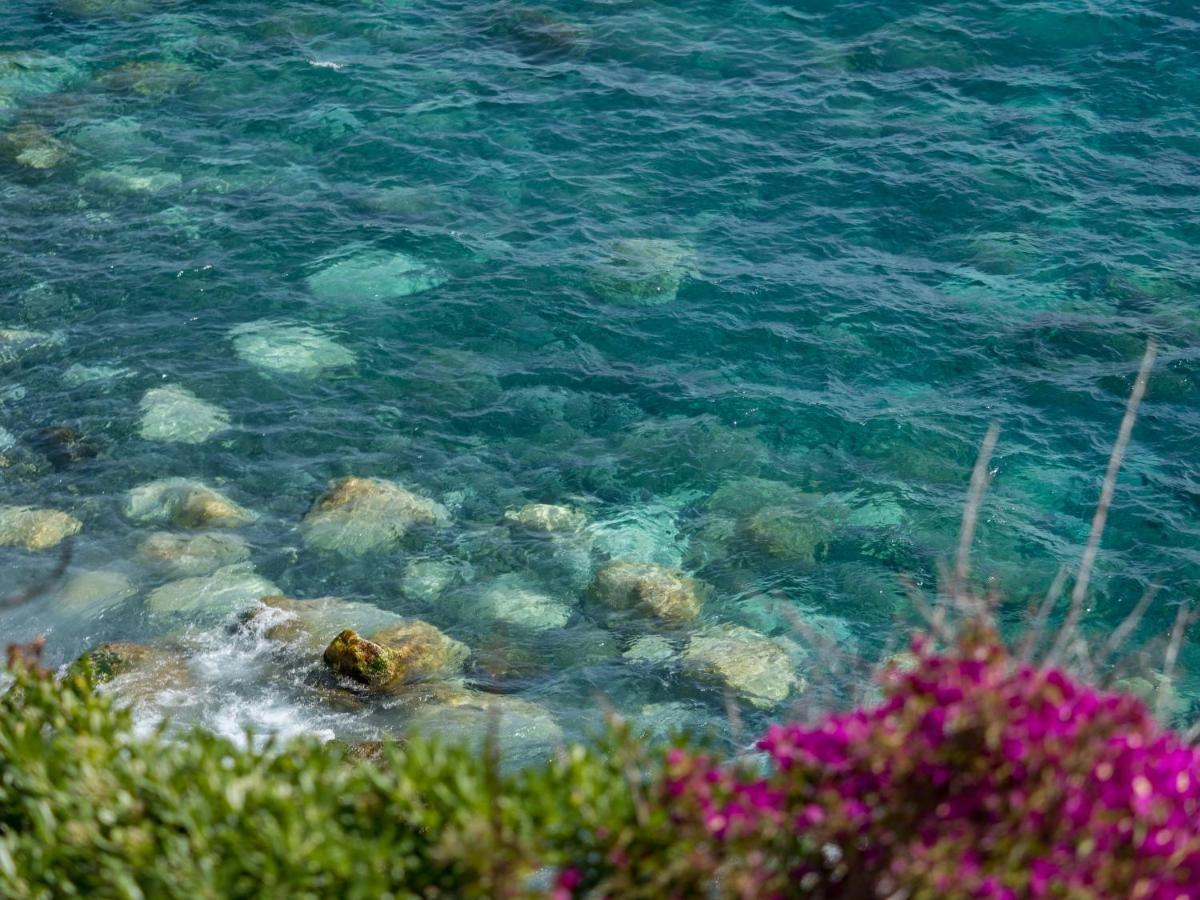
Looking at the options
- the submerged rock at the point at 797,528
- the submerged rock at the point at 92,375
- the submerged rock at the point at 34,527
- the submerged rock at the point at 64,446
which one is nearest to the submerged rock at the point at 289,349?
the submerged rock at the point at 92,375

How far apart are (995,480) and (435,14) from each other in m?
21.4

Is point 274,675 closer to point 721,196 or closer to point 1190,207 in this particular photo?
point 721,196

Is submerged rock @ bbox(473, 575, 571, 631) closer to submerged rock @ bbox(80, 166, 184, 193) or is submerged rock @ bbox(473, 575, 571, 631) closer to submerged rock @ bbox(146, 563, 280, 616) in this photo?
submerged rock @ bbox(146, 563, 280, 616)

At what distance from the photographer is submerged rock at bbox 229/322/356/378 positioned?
23.1 m

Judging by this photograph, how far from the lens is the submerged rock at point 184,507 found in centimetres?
1947

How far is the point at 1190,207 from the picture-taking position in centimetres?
2705

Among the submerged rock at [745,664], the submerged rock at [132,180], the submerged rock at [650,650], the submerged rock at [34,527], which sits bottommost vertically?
the submerged rock at [650,650]

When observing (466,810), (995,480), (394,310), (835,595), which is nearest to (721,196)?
(394,310)

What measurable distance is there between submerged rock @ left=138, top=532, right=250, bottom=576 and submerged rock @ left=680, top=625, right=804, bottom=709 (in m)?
6.86

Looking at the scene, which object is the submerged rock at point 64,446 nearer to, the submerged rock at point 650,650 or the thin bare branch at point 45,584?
the thin bare branch at point 45,584

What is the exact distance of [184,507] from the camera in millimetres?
19672

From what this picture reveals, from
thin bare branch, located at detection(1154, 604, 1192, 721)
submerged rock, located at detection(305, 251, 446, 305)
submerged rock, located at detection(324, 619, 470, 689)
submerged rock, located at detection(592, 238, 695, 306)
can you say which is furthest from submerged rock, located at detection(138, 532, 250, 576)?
thin bare branch, located at detection(1154, 604, 1192, 721)

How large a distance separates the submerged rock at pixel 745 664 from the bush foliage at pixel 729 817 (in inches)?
356

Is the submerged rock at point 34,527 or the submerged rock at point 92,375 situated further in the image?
the submerged rock at point 92,375
